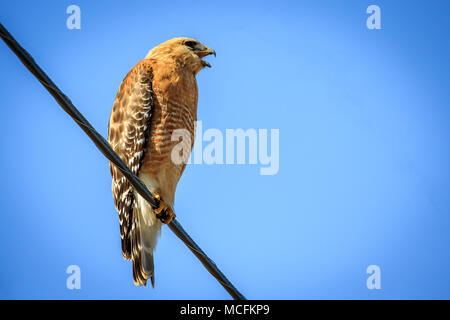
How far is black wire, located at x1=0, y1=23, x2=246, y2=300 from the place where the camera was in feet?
10.3

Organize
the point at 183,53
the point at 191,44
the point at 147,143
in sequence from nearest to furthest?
the point at 147,143 < the point at 183,53 < the point at 191,44

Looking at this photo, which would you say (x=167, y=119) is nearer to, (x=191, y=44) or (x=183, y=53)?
(x=183, y=53)

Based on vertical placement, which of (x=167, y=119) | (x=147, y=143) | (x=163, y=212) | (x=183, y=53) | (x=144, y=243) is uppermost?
(x=183, y=53)

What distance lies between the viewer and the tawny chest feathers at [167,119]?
5789mm

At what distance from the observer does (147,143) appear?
580cm

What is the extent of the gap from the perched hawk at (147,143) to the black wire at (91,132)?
1375 mm

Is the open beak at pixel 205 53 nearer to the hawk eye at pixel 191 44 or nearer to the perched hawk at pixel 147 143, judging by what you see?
the hawk eye at pixel 191 44

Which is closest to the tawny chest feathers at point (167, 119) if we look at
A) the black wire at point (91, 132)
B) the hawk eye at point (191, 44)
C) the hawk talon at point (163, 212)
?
the hawk talon at point (163, 212)

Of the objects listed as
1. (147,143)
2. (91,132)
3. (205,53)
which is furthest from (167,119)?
(91,132)

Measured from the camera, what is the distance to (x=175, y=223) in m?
4.32

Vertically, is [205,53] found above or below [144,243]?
above

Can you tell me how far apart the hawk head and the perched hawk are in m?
0.22

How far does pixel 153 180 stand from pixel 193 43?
1.96 metres

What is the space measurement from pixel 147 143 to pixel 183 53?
51.6 inches
